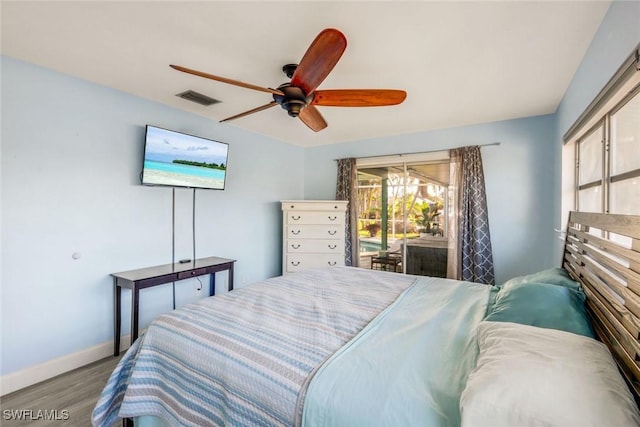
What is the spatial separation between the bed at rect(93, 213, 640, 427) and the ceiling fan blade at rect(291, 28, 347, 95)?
1393mm

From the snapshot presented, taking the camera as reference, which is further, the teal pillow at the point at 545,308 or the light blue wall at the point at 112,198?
the light blue wall at the point at 112,198

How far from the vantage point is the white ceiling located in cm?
163

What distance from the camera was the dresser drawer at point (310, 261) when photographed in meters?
4.27

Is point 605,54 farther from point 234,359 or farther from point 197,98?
point 197,98

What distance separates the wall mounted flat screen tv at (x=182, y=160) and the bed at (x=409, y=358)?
1.59 m

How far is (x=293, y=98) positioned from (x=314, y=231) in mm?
2602

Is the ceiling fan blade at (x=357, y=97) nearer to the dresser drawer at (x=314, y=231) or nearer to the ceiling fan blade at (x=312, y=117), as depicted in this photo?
the ceiling fan blade at (x=312, y=117)

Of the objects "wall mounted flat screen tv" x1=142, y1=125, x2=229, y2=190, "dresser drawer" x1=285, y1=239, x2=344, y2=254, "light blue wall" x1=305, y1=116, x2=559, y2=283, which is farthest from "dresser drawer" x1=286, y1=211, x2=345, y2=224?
"light blue wall" x1=305, y1=116, x2=559, y2=283

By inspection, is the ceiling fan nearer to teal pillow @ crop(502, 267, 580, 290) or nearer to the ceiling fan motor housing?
the ceiling fan motor housing

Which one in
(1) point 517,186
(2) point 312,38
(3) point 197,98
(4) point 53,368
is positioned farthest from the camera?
(1) point 517,186

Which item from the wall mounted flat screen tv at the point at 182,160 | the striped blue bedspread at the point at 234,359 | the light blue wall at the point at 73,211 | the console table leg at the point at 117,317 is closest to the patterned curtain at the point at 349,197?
the wall mounted flat screen tv at the point at 182,160

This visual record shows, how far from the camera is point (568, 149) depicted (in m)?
2.79

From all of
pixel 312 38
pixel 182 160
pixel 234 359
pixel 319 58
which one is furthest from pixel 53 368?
pixel 312 38

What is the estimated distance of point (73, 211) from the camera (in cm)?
246
